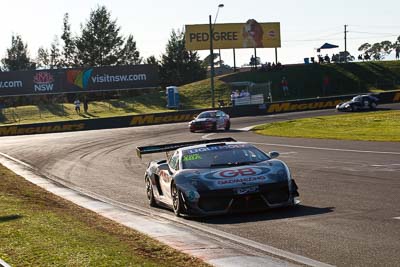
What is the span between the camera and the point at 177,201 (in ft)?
41.2

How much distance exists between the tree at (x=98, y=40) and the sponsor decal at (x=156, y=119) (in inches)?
2325

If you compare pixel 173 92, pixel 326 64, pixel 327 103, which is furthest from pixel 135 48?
pixel 327 103

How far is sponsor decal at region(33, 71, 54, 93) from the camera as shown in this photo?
73.5 metres

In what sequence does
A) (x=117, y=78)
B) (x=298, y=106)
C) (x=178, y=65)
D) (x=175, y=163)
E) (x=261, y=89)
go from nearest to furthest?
(x=175, y=163), (x=298, y=106), (x=261, y=89), (x=117, y=78), (x=178, y=65)

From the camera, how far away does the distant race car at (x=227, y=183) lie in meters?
12.0

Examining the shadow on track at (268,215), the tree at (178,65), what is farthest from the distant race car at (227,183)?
the tree at (178,65)

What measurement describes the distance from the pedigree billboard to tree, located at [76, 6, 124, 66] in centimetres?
3298

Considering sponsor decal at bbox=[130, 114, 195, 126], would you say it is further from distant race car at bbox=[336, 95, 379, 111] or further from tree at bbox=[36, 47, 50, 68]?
tree at bbox=[36, 47, 50, 68]

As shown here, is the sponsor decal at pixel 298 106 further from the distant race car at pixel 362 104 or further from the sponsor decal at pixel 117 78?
the sponsor decal at pixel 117 78

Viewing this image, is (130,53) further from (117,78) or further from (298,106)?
(298,106)

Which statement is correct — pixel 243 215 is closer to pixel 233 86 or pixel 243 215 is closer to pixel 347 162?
pixel 347 162

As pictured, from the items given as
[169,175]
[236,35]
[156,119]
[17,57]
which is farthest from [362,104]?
[17,57]

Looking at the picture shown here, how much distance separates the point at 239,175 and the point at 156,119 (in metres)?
44.0

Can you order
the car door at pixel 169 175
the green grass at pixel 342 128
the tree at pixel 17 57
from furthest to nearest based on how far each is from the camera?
1. the tree at pixel 17 57
2. the green grass at pixel 342 128
3. the car door at pixel 169 175
